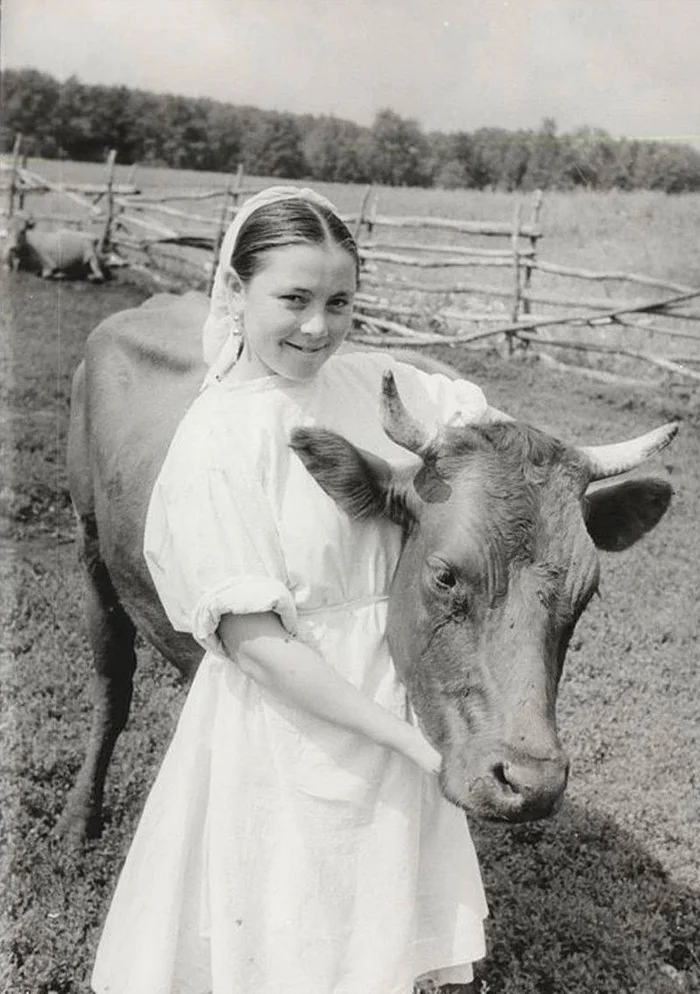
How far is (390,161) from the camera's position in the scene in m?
17.5

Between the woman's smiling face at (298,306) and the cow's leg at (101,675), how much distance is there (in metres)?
2.30

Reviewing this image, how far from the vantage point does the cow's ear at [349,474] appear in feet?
7.04

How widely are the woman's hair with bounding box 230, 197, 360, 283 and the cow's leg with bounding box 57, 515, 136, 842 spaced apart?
7.59 ft

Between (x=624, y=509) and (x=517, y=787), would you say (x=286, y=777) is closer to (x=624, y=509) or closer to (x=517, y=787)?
(x=517, y=787)

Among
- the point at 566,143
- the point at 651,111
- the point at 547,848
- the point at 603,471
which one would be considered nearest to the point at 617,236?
the point at 566,143

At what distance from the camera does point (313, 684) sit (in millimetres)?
2141

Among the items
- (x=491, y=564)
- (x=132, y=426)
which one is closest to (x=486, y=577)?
(x=491, y=564)

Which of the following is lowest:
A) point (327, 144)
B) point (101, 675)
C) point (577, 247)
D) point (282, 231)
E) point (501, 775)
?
point (101, 675)

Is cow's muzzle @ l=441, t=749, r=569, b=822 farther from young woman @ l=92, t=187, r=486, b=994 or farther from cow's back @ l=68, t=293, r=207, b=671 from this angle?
cow's back @ l=68, t=293, r=207, b=671

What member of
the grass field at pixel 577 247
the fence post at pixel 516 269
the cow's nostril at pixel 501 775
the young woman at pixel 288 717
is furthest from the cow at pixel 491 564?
the fence post at pixel 516 269

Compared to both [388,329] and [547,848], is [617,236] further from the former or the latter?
[547,848]

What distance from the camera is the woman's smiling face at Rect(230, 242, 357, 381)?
229 cm

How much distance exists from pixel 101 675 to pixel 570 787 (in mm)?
2181

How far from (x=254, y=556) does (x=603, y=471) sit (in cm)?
78
